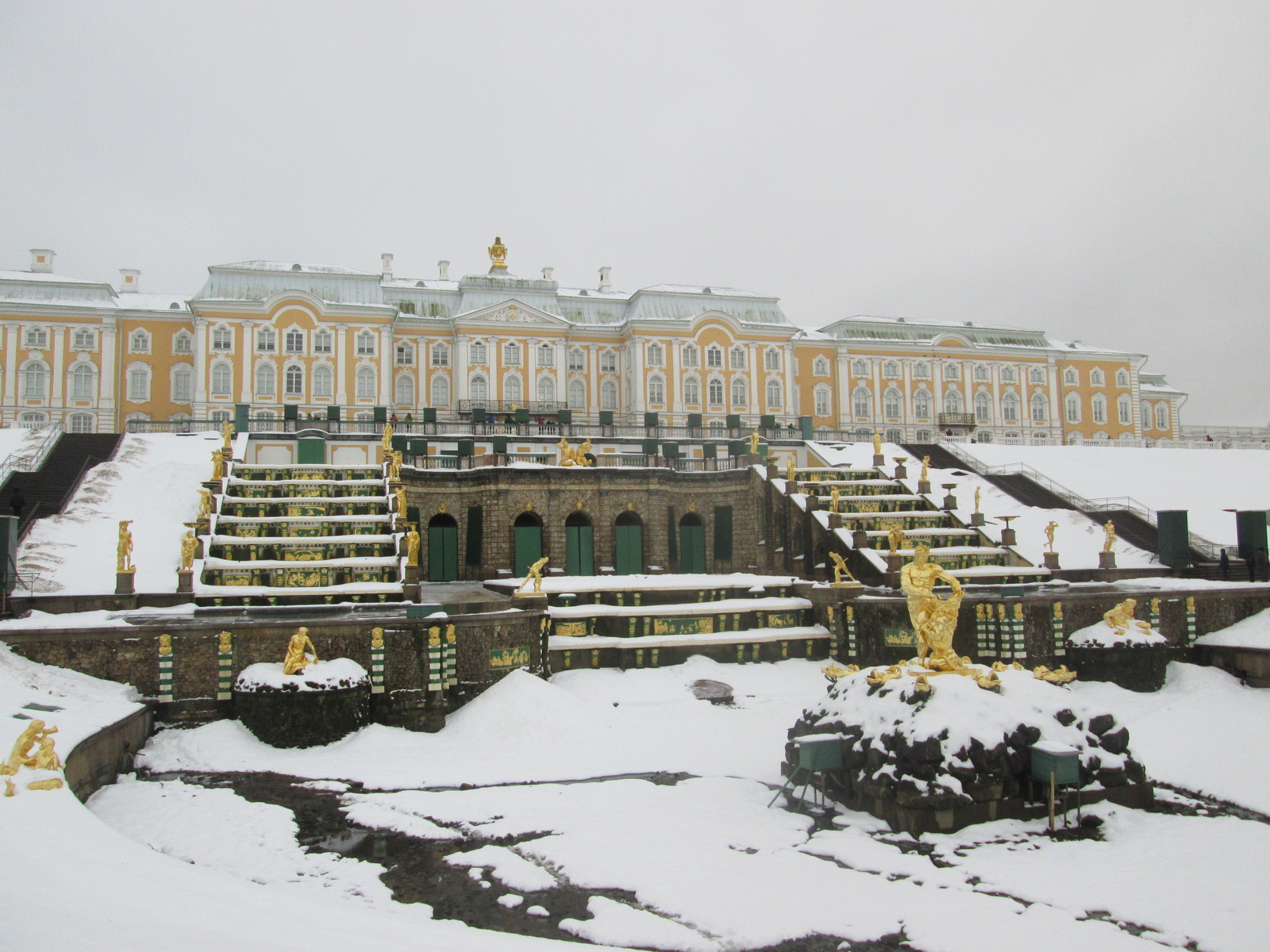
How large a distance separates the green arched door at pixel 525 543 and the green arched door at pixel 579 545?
1.04 metres

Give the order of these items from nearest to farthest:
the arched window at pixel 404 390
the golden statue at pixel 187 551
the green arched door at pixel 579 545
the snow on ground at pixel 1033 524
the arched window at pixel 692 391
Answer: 1. the golden statue at pixel 187 551
2. the snow on ground at pixel 1033 524
3. the green arched door at pixel 579 545
4. the arched window at pixel 404 390
5. the arched window at pixel 692 391

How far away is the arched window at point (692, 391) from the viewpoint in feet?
196

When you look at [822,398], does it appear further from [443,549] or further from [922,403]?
[443,549]

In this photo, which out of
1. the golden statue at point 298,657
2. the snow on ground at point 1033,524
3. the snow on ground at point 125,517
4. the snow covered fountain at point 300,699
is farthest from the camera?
the snow on ground at point 1033,524

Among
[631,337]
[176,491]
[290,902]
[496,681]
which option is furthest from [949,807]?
[631,337]

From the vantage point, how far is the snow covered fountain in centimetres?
1728

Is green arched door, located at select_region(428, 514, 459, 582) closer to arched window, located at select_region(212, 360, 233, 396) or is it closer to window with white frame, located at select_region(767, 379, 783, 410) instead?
arched window, located at select_region(212, 360, 233, 396)

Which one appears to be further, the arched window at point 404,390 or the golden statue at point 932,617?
the arched window at point 404,390

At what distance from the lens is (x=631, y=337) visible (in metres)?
59.5

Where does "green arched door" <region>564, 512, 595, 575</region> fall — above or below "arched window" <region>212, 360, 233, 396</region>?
below

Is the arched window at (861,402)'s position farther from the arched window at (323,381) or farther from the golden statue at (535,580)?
the golden statue at (535,580)

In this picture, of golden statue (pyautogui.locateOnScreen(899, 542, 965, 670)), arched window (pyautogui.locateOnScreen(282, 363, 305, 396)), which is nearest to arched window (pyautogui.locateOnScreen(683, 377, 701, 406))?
arched window (pyautogui.locateOnScreen(282, 363, 305, 396))

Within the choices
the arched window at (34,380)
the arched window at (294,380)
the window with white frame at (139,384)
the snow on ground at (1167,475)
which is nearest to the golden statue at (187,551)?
→ the snow on ground at (1167,475)

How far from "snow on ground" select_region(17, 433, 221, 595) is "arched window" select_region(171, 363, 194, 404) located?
22.1 metres
